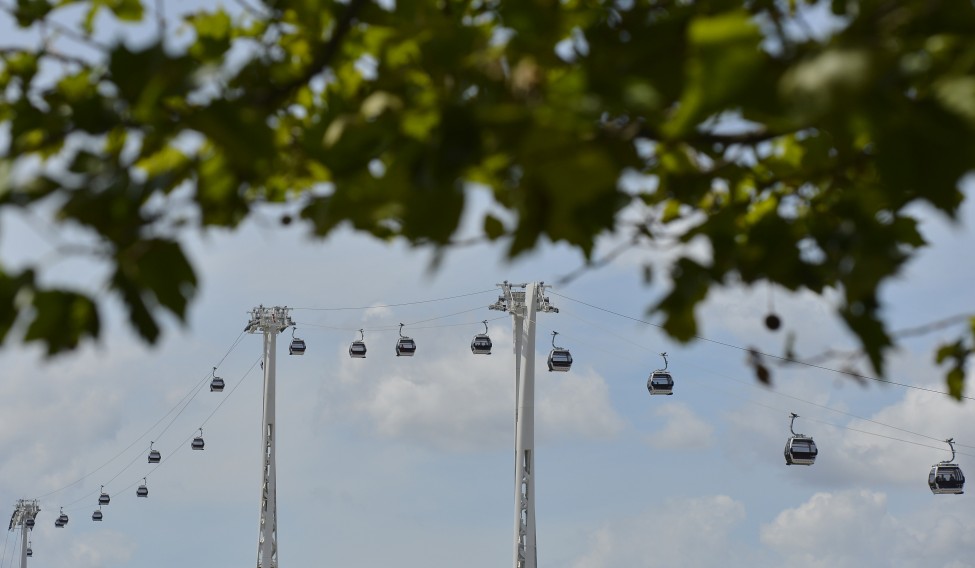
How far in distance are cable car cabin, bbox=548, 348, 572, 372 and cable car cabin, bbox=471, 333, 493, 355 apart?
253 centimetres

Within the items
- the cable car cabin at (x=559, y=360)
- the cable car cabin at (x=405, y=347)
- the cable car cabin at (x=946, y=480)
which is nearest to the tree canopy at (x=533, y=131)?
the cable car cabin at (x=559, y=360)

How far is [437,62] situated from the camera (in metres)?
1.56

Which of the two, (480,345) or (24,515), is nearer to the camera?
(480,345)

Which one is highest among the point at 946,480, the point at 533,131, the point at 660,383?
the point at 660,383

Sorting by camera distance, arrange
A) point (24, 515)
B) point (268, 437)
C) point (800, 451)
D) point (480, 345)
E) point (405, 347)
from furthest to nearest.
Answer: point (24, 515) → point (268, 437) → point (405, 347) → point (480, 345) → point (800, 451)

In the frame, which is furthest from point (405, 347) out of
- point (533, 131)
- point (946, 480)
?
point (533, 131)

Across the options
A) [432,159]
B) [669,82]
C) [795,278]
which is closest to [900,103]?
[669,82]

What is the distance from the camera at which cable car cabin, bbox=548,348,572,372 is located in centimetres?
2177

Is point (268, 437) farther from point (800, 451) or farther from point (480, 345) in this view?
point (800, 451)

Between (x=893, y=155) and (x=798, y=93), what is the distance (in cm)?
32

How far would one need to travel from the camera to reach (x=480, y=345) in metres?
24.1

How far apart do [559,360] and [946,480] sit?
7.68 m

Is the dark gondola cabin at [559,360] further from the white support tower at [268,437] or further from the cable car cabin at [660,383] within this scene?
the white support tower at [268,437]

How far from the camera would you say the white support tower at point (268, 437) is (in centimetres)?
2838
